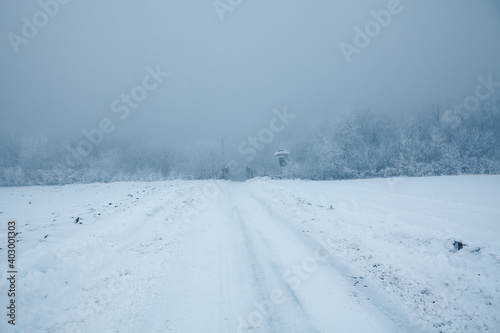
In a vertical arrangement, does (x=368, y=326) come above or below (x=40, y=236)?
below

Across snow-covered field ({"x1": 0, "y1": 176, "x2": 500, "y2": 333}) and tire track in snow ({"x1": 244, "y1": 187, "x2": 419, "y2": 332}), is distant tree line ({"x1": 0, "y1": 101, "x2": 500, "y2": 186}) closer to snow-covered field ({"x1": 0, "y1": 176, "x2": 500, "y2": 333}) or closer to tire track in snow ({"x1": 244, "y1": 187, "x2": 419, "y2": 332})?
snow-covered field ({"x1": 0, "y1": 176, "x2": 500, "y2": 333})

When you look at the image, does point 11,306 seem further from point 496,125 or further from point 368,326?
point 496,125

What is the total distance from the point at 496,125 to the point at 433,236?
48384 mm

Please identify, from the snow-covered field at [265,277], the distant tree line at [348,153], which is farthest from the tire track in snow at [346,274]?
the distant tree line at [348,153]

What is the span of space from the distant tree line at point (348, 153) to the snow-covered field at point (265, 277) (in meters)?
21.1

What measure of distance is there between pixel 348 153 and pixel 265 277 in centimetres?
3505

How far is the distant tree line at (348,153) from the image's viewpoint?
1034 inches

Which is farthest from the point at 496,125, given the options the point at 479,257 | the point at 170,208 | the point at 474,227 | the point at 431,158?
the point at 170,208

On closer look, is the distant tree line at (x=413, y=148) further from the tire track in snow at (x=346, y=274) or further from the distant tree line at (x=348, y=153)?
the tire track in snow at (x=346, y=274)

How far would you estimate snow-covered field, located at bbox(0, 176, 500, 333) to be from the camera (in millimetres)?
3688

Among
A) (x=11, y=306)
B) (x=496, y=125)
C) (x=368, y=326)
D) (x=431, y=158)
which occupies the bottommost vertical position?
(x=368, y=326)

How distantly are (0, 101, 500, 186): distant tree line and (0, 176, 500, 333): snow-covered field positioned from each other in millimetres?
21108

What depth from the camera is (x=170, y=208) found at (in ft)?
43.1

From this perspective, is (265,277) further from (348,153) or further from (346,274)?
(348,153)
